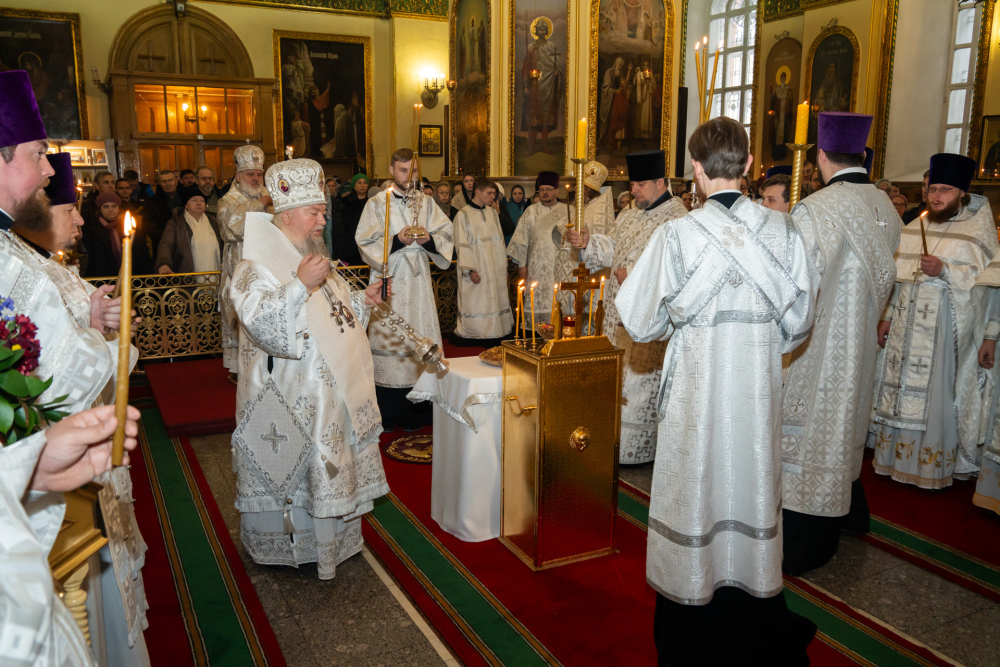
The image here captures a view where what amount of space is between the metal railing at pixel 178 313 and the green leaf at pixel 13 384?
554cm

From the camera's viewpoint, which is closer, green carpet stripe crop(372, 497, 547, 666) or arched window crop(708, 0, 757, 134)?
green carpet stripe crop(372, 497, 547, 666)

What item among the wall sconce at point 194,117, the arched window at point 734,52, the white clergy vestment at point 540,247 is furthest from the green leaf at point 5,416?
the arched window at point 734,52

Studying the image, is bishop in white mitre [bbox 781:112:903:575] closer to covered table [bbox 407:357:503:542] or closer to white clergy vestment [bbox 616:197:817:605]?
white clergy vestment [bbox 616:197:817:605]

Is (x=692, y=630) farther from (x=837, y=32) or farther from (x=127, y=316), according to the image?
(x=837, y=32)

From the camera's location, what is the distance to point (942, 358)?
4.36 metres

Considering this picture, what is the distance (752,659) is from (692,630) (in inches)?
9.3

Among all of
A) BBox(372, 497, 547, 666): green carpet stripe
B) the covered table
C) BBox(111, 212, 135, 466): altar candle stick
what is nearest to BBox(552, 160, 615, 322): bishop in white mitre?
the covered table

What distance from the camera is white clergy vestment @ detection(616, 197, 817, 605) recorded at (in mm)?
2482

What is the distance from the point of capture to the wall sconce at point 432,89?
15547mm

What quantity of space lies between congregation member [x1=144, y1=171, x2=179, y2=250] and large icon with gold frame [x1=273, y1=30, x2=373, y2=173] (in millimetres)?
6070

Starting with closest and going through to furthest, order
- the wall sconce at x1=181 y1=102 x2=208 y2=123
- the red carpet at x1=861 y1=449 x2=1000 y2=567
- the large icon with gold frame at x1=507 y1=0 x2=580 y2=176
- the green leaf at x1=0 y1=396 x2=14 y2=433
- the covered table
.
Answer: the green leaf at x1=0 y1=396 x2=14 y2=433, the covered table, the red carpet at x1=861 y1=449 x2=1000 y2=567, the large icon with gold frame at x1=507 y1=0 x2=580 y2=176, the wall sconce at x1=181 y1=102 x2=208 y2=123

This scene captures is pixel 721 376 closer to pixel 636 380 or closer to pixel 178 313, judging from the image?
pixel 636 380

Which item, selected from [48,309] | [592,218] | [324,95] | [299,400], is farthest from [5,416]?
[324,95]

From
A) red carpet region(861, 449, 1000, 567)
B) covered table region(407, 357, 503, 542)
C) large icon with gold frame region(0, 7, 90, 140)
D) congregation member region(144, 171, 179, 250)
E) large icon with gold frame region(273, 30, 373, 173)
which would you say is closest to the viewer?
covered table region(407, 357, 503, 542)
